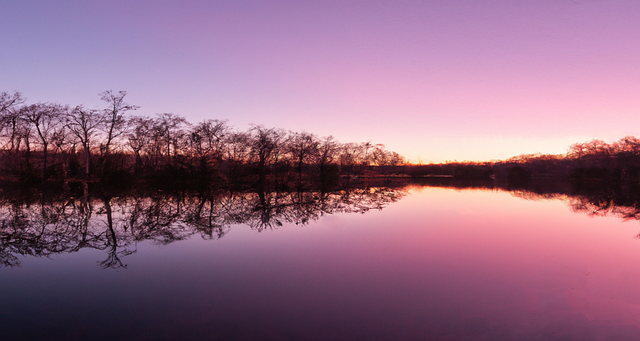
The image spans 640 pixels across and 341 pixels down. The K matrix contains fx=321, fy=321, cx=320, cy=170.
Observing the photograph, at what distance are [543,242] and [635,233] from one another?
416cm

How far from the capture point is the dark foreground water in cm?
378

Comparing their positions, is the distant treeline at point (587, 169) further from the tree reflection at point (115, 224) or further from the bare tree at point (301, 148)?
the tree reflection at point (115, 224)

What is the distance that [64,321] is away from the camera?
3820mm

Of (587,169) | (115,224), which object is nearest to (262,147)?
(115,224)

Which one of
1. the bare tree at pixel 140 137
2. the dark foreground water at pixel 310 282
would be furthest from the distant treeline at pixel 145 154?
the dark foreground water at pixel 310 282

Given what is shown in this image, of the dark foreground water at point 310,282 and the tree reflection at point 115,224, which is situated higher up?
→ the tree reflection at point 115,224

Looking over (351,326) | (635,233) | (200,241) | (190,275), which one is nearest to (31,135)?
(200,241)

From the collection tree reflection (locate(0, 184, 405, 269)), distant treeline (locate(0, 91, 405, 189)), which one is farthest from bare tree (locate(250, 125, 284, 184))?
tree reflection (locate(0, 184, 405, 269))

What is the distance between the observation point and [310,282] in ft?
17.6

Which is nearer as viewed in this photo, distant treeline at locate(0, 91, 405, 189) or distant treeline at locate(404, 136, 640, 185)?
distant treeline at locate(0, 91, 405, 189)

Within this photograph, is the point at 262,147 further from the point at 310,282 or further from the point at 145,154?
the point at 310,282

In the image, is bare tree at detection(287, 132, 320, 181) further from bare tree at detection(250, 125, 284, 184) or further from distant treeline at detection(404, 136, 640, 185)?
distant treeline at detection(404, 136, 640, 185)

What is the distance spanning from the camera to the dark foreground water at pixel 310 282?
3.78 metres

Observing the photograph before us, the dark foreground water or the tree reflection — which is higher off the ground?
the tree reflection
